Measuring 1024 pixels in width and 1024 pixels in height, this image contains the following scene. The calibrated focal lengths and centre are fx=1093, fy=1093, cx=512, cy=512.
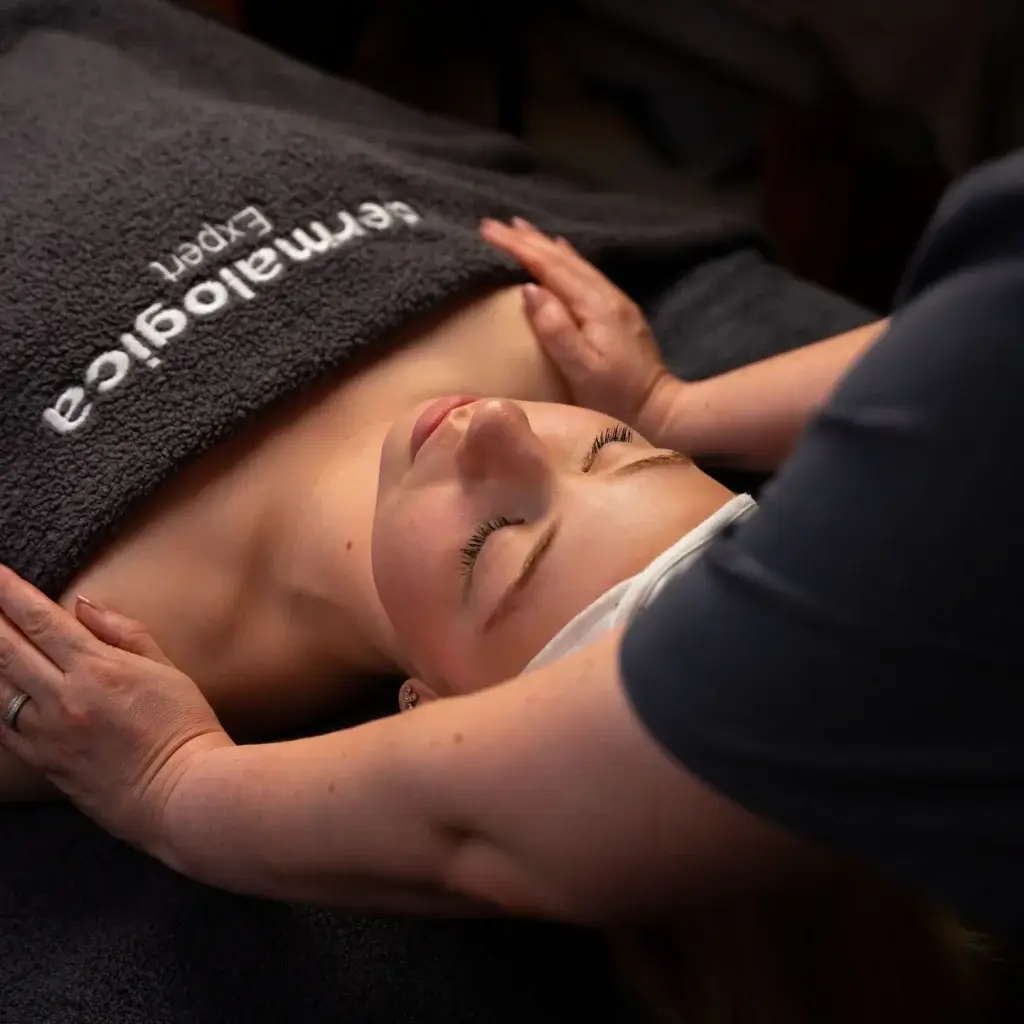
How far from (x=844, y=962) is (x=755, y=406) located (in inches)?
19.6

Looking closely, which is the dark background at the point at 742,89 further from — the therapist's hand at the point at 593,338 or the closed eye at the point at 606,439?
Result: the closed eye at the point at 606,439

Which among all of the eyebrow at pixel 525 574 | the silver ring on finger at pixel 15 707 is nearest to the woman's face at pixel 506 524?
the eyebrow at pixel 525 574

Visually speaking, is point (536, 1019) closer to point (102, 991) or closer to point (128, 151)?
point (102, 991)

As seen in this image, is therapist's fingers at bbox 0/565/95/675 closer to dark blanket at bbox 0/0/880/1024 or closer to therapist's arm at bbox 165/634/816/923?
dark blanket at bbox 0/0/880/1024

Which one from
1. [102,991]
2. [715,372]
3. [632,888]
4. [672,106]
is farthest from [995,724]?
[672,106]

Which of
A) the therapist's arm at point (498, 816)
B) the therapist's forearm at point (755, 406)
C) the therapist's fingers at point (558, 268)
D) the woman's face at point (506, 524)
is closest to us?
the therapist's arm at point (498, 816)

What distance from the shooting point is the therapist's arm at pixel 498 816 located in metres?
0.45

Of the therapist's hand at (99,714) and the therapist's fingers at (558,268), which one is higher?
the therapist's fingers at (558,268)

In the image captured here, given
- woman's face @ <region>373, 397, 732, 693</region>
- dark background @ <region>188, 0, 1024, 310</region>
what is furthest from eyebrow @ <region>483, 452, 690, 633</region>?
dark background @ <region>188, 0, 1024, 310</region>

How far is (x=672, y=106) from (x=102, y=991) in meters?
1.74

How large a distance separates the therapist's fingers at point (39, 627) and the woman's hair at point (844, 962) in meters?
0.43

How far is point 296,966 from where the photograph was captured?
712 millimetres

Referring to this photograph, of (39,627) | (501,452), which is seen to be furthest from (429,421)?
(39,627)

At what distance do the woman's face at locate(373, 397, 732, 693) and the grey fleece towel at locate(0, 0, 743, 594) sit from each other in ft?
0.57
